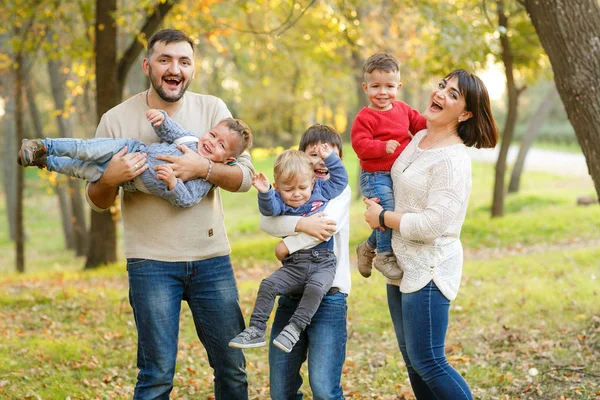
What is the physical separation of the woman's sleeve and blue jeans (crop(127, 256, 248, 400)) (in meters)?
1.06

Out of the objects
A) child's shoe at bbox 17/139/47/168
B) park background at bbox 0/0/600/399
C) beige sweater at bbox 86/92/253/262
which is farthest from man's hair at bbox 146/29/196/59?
park background at bbox 0/0/600/399

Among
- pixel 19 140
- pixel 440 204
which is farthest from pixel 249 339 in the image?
pixel 19 140

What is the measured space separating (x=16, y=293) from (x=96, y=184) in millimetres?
6054

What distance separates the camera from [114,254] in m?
10.8

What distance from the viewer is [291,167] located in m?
3.32

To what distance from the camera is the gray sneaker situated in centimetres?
327

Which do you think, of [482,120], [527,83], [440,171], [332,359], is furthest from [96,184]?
[527,83]

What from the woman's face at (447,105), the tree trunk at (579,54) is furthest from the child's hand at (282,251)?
the tree trunk at (579,54)

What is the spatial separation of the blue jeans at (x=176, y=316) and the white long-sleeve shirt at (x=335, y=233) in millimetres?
431

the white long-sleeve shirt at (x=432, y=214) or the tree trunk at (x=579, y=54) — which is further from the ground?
the tree trunk at (x=579, y=54)

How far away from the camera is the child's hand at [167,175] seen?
3264 mm

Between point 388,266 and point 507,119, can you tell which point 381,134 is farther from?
point 507,119

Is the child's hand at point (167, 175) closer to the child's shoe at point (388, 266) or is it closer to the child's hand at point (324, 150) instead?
the child's hand at point (324, 150)

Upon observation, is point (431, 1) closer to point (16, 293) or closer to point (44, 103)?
point (16, 293)
